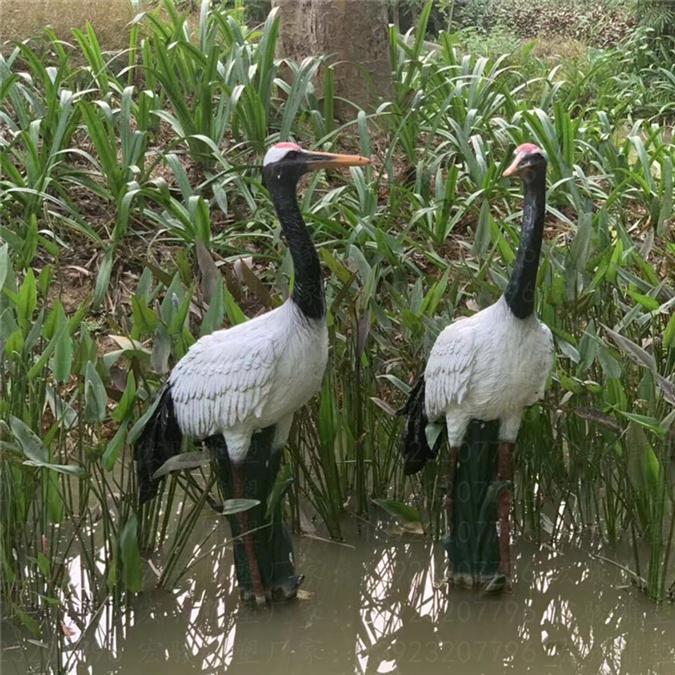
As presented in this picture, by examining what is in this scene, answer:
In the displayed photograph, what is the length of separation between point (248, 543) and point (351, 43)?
2854mm

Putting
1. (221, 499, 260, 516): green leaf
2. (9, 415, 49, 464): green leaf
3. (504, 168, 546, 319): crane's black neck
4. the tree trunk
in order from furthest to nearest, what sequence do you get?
1. the tree trunk
2. (504, 168, 546, 319): crane's black neck
3. (221, 499, 260, 516): green leaf
4. (9, 415, 49, 464): green leaf

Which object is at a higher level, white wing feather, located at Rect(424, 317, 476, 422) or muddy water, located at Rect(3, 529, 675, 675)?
white wing feather, located at Rect(424, 317, 476, 422)

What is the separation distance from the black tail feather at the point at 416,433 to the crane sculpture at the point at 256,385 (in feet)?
1.15

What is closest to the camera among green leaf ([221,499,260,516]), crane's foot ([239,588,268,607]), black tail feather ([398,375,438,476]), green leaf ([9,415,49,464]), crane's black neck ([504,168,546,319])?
green leaf ([9,415,49,464])

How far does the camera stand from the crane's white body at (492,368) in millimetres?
2424

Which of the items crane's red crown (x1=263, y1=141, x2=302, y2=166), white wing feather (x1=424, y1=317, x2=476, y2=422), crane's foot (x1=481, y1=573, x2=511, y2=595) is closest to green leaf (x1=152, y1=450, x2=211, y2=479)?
white wing feather (x1=424, y1=317, x2=476, y2=422)

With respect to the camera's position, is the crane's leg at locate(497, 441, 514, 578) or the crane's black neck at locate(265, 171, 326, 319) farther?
the crane's leg at locate(497, 441, 514, 578)

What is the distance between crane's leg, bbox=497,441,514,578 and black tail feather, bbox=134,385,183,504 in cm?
74

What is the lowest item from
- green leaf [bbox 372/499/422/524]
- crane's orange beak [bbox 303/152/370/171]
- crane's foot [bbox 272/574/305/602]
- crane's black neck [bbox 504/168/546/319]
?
crane's foot [bbox 272/574/305/602]

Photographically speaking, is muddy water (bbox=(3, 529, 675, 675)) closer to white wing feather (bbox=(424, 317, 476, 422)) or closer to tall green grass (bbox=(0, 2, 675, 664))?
tall green grass (bbox=(0, 2, 675, 664))

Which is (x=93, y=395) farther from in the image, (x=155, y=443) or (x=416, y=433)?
(x=416, y=433)

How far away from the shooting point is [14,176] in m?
3.95

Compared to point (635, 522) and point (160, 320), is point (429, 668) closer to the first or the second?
point (635, 522)

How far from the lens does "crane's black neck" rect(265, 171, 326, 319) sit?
93.0 inches
